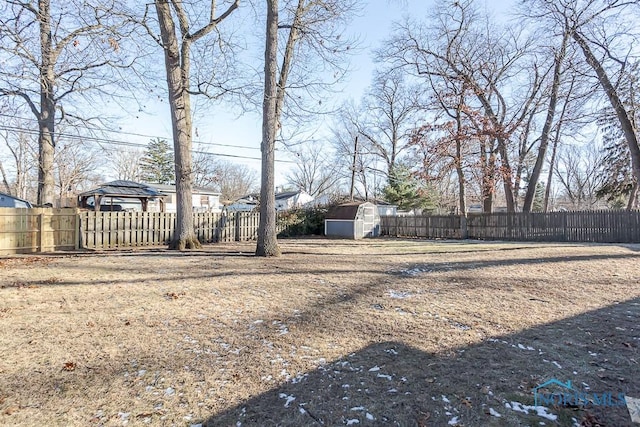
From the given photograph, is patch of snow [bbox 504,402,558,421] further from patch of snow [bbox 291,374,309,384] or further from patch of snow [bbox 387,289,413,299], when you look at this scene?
patch of snow [bbox 387,289,413,299]

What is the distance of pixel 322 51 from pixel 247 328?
10.1 metres

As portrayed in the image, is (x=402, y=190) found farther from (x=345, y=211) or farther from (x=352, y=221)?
(x=352, y=221)

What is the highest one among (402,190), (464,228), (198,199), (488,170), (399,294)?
(402,190)

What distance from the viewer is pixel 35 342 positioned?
11.5 ft

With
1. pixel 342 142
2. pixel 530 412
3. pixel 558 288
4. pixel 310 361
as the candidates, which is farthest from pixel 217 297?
pixel 342 142

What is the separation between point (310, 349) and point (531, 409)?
6.04 feet

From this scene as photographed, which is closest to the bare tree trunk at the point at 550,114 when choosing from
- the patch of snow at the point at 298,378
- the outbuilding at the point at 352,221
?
the outbuilding at the point at 352,221

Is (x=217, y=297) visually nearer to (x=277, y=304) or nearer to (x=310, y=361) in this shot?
(x=277, y=304)

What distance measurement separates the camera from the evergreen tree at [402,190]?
3076cm

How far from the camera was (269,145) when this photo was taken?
31.9 feet

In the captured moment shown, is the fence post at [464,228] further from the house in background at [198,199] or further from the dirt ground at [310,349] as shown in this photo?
the house in background at [198,199]

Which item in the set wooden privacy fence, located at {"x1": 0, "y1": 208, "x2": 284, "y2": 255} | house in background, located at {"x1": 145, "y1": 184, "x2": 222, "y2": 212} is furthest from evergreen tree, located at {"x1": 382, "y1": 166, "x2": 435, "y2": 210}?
wooden privacy fence, located at {"x1": 0, "y1": 208, "x2": 284, "y2": 255}

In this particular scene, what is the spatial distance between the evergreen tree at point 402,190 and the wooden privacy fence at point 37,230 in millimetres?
23734

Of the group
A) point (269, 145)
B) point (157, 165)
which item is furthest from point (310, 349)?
point (157, 165)
